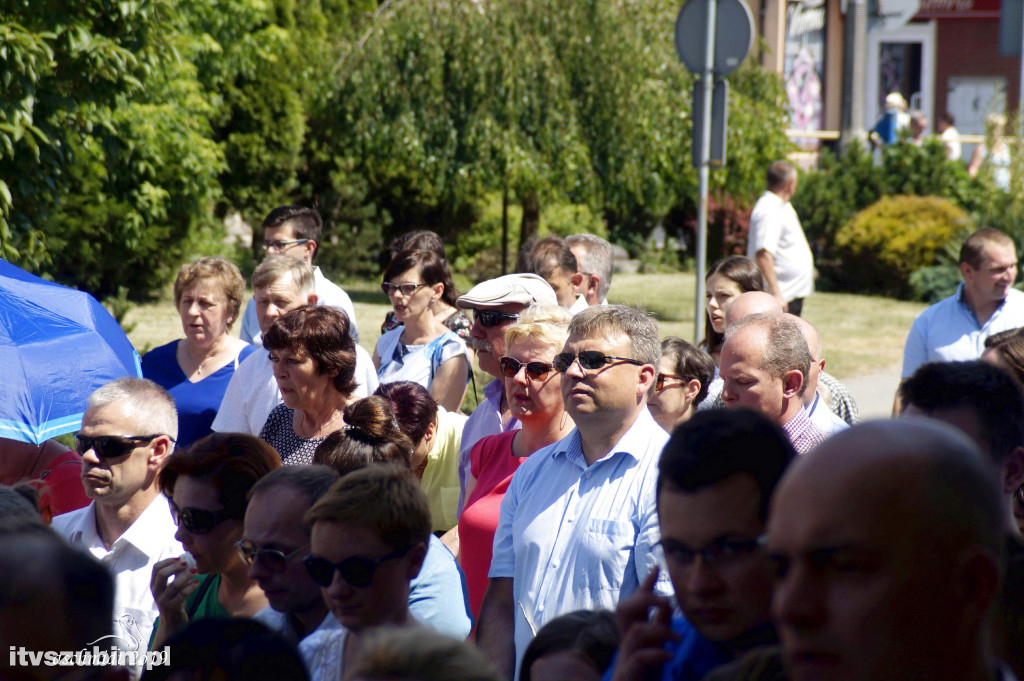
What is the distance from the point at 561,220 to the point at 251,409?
1791 centimetres

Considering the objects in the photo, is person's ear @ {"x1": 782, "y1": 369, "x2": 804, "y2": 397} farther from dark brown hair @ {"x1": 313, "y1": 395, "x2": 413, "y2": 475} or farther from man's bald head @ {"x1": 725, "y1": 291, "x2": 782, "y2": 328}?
dark brown hair @ {"x1": 313, "y1": 395, "x2": 413, "y2": 475}

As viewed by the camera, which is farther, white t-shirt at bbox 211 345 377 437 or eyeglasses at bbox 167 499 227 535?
white t-shirt at bbox 211 345 377 437

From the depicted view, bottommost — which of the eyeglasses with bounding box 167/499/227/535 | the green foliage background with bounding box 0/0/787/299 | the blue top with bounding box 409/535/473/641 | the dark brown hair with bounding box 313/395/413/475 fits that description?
the blue top with bounding box 409/535/473/641

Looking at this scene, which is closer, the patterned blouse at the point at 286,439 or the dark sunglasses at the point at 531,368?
the dark sunglasses at the point at 531,368

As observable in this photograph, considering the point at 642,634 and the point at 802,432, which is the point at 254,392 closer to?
the point at 802,432

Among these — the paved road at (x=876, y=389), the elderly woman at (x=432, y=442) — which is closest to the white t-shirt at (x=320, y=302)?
the elderly woman at (x=432, y=442)

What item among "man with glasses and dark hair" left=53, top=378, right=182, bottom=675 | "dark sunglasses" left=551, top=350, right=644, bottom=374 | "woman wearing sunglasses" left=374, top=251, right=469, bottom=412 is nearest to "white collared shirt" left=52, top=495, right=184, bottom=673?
"man with glasses and dark hair" left=53, top=378, right=182, bottom=675

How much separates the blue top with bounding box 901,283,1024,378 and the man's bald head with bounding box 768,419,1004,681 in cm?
541

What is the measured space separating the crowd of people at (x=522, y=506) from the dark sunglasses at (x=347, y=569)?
11 millimetres

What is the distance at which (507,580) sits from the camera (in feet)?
11.4

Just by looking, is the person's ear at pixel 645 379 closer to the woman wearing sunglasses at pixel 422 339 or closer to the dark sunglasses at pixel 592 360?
the dark sunglasses at pixel 592 360

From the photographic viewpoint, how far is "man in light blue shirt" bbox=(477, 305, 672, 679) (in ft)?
10.6

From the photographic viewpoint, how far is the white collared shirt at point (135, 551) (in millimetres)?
3479

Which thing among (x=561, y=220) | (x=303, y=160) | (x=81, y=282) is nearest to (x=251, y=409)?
(x=81, y=282)
